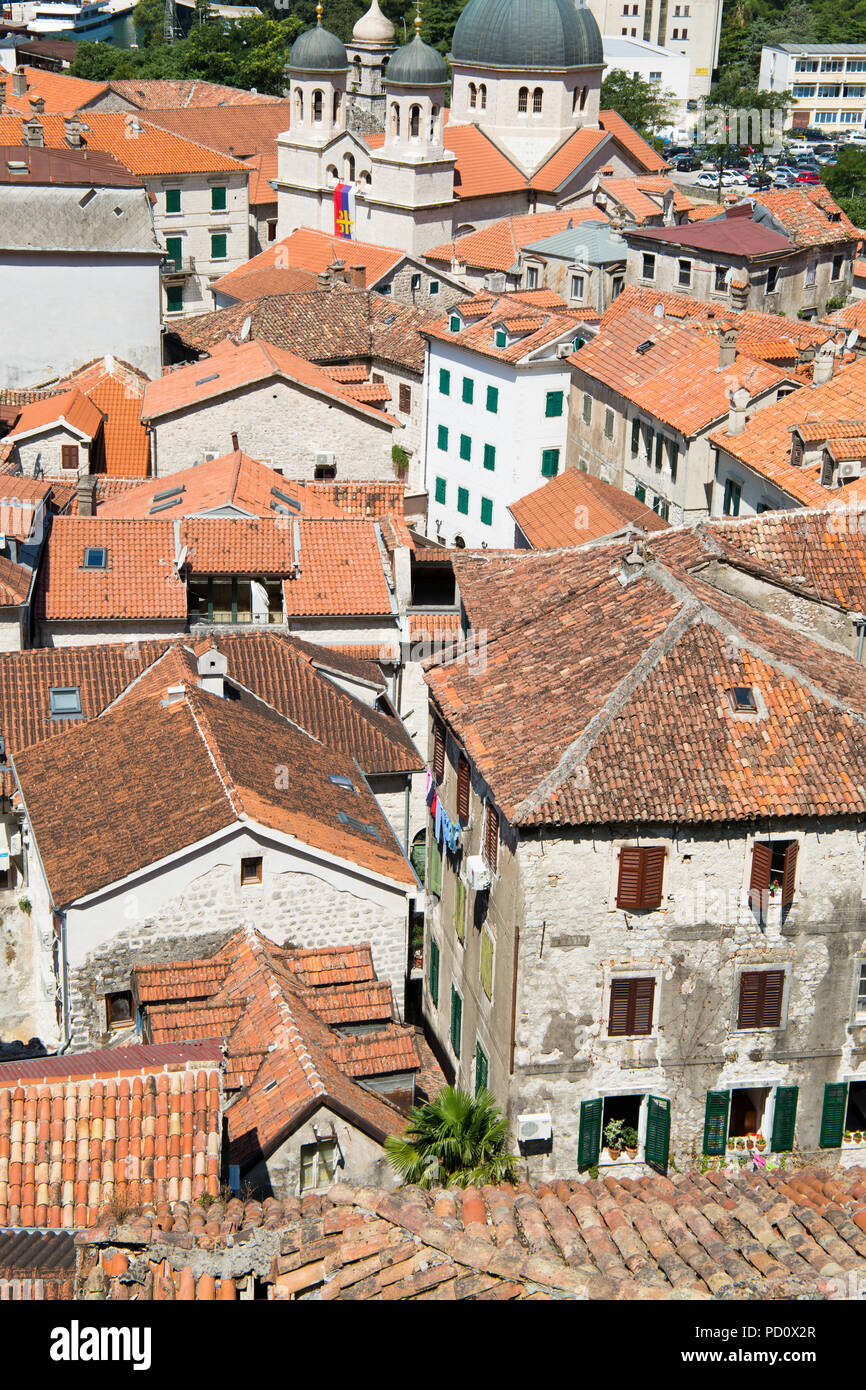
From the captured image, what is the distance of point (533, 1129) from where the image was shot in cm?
2791

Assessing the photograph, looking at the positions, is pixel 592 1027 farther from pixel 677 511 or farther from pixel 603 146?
pixel 603 146

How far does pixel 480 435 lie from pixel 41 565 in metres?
27.1

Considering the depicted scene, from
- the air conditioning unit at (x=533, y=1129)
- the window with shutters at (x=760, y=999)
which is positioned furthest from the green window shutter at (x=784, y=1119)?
the air conditioning unit at (x=533, y=1129)

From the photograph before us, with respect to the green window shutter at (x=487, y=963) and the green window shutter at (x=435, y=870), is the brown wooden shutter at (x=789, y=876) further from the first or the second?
the green window shutter at (x=435, y=870)

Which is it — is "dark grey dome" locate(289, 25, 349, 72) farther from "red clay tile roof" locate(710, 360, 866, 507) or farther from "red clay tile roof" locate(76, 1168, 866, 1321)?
"red clay tile roof" locate(76, 1168, 866, 1321)

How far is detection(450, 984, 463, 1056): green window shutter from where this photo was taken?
105 ft

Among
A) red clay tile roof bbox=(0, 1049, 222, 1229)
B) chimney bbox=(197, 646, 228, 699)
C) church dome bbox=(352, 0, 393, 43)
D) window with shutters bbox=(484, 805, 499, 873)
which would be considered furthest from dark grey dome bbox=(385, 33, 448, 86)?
red clay tile roof bbox=(0, 1049, 222, 1229)

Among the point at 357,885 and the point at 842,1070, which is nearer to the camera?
the point at 842,1070

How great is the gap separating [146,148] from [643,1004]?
86406 millimetres

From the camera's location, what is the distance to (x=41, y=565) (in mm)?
44875

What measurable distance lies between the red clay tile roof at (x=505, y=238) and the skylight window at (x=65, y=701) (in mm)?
60447
